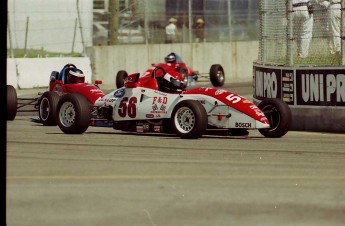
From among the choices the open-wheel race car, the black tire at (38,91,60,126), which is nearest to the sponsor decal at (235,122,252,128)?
the black tire at (38,91,60,126)

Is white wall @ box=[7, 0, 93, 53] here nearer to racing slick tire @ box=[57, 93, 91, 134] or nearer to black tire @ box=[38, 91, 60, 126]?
black tire @ box=[38, 91, 60, 126]

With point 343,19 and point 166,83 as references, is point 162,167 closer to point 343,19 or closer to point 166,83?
point 166,83

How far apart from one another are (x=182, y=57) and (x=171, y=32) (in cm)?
89

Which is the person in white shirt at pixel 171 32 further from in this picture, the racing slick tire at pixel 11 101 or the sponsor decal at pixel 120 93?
the sponsor decal at pixel 120 93

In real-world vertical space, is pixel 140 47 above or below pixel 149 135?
above

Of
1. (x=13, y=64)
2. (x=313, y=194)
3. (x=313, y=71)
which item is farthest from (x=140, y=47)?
(x=313, y=194)

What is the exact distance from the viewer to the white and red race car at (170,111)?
1478cm

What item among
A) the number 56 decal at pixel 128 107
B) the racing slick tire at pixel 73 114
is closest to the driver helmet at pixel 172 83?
the number 56 decal at pixel 128 107

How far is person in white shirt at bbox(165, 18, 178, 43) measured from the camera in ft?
112

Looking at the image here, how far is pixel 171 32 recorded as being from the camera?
3412 cm

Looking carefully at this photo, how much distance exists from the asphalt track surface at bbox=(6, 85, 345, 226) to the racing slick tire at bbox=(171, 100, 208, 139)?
187 mm

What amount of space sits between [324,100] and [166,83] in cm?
272

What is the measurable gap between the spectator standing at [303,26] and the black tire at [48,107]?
416 cm

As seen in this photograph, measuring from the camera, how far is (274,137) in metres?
15.5
